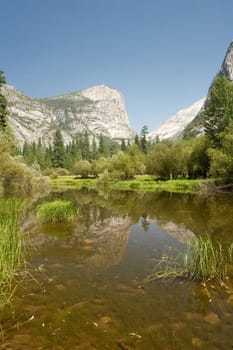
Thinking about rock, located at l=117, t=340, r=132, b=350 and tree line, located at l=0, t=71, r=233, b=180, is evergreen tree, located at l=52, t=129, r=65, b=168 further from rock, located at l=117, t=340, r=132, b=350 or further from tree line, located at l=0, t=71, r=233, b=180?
rock, located at l=117, t=340, r=132, b=350

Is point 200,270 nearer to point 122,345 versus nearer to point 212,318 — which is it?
point 212,318

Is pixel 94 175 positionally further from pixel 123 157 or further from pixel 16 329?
pixel 16 329

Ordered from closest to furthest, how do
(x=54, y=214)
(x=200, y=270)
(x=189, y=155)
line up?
(x=200, y=270) → (x=54, y=214) → (x=189, y=155)

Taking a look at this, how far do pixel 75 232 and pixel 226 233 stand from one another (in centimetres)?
784

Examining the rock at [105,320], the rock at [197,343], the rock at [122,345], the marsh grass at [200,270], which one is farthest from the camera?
the marsh grass at [200,270]

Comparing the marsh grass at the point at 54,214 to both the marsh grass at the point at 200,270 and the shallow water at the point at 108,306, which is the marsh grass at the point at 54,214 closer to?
the shallow water at the point at 108,306

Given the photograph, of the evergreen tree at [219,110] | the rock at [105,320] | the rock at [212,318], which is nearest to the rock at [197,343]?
the rock at [212,318]

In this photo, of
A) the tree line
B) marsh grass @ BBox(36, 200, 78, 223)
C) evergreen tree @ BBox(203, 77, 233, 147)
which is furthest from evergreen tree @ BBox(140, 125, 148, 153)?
marsh grass @ BBox(36, 200, 78, 223)

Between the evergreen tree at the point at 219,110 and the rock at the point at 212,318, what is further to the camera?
the evergreen tree at the point at 219,110

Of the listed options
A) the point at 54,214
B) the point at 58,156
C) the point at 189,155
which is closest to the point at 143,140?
the point at 58,156

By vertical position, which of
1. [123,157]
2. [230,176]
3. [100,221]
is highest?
[123,157]

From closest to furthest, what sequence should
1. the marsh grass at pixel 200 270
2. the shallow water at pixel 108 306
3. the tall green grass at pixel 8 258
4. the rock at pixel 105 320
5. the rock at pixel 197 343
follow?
the rock at pixel 197 343, the shallow water at pixel 108 306, the rock at pixel 105 320, the tall green grass at pixel 8 258, the marsh grass at pixel 200 270

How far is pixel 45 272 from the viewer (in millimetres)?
8492

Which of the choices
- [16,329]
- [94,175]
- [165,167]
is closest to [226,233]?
[16,329]
